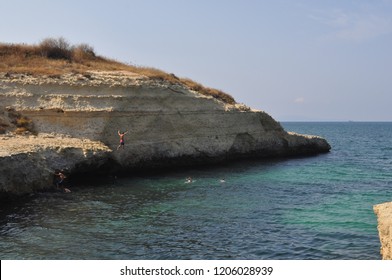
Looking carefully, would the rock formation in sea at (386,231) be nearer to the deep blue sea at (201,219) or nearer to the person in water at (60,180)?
the deep blue sea at (201,219)

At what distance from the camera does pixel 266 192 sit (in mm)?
30750

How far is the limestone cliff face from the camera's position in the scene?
37.5 meters

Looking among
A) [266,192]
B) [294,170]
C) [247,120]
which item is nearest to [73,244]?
[266,192]

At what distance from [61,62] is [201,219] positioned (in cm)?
3347

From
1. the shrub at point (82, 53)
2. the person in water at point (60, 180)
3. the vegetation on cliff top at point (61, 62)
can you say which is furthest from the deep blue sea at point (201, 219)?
the shrub at point (82, 53)

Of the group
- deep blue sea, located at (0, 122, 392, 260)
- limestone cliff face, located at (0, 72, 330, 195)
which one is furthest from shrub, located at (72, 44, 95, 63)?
deep blue sea, located at (0, 122, 392, 260)

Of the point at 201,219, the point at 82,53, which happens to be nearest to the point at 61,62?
the point at 82,53

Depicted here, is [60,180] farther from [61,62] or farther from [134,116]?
[61,62]

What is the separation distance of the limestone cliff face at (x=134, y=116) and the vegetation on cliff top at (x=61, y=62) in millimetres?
2568

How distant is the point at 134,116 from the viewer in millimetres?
39750

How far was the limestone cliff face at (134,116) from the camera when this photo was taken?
37.5 meters

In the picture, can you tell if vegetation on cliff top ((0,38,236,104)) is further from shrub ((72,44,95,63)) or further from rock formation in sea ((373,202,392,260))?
rock formation in sea ((373,202,392,260))

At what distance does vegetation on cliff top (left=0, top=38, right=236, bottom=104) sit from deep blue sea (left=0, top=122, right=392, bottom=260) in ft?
53.5

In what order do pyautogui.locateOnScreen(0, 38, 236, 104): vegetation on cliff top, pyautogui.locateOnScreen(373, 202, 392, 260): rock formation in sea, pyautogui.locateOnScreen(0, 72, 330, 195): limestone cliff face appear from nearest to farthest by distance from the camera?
pyautogui.locateOnScreen(373, 202, 392, 260): rock formation in sea → pyautogui.locateOnScreen(0, 72, 330, 195): limestone cliff face → pyautogui.locateOnScreen(0, 38, 236, 104): vegetation on cliff top
